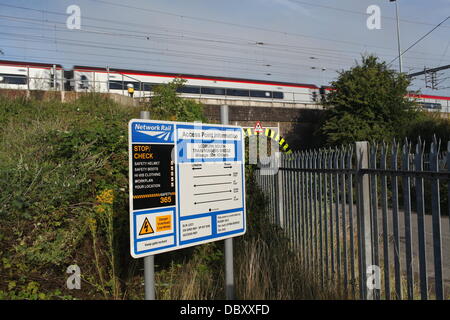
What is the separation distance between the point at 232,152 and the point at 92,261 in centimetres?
219

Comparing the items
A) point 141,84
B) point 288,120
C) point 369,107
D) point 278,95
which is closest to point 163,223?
point 369,107

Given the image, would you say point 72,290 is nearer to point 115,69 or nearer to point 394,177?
point 394,177

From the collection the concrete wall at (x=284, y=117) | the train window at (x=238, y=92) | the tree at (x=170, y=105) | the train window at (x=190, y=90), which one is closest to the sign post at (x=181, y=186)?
the tree at (x=170, y=105)

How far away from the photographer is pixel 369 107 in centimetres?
2219

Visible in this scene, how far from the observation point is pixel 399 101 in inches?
872

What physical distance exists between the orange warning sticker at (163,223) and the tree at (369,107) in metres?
20.5

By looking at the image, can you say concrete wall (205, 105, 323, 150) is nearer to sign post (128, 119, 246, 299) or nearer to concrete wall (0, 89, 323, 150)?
concrete wall (0, 89, 323, 150)

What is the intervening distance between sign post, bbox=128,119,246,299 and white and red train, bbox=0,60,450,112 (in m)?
15.2

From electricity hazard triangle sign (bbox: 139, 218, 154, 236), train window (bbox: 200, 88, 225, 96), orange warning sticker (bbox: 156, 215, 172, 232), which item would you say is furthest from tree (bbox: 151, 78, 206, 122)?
train window (bbox: 200, 88, 225, 96)

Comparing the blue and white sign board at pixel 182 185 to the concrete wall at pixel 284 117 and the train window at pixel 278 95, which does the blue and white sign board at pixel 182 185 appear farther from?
the train window at pixel 278 95

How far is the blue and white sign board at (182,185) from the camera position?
8.38 ft

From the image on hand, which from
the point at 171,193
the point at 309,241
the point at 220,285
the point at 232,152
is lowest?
the point at 220,285

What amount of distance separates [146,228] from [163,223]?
5.9 inches
